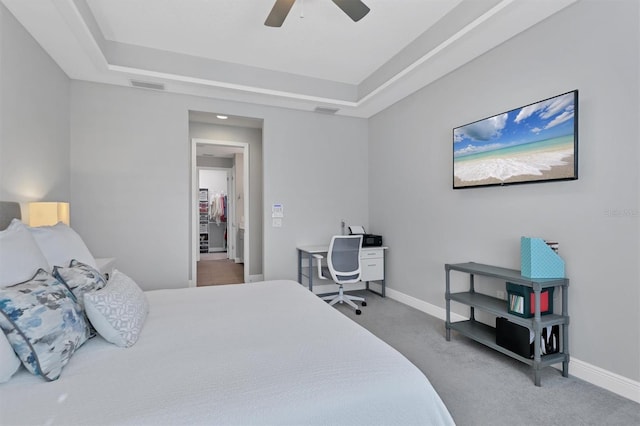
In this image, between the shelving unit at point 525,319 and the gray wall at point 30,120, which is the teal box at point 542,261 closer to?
the shelving unit at point 525,319

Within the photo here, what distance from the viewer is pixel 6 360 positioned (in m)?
1.09

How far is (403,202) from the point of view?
4227 mm

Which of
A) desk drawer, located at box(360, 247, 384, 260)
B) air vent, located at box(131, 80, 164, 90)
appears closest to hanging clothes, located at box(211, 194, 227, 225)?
air vent, located at box(131, 80, 164, 90)

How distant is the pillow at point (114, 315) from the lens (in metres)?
1.40

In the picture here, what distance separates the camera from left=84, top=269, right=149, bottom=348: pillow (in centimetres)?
140

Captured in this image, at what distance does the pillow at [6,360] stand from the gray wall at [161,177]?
2.93 meters

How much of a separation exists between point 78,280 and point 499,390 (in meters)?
2.68

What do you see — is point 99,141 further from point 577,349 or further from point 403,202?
point 577,349

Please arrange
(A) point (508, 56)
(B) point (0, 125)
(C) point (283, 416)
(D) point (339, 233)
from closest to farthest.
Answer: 1. (C) point (283, 416)
2. (B) point (0, 125)
3. (A) point (508, 56)
4. (D) point (339, 233)

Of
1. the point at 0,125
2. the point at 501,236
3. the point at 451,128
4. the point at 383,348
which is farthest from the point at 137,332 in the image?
the point at 451,128

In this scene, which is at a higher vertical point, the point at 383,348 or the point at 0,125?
the point at 0,125

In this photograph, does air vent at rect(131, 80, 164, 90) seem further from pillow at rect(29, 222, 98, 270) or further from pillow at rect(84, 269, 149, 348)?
pillow at rect(84, 269, 149, 348)

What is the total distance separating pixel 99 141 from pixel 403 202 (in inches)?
151

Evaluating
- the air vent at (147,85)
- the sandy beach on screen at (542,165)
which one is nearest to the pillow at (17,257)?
the air vent at (147,85)
